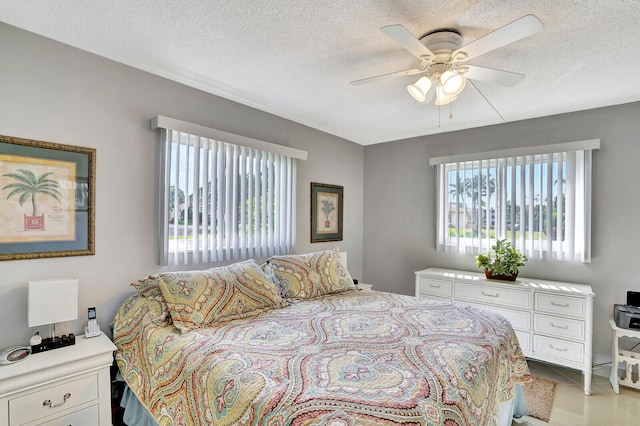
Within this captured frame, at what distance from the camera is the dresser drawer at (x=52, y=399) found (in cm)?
155

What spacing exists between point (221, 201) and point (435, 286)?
2430mm

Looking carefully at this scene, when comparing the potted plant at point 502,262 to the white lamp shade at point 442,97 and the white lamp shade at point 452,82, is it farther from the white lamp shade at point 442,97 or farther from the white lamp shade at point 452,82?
Answer: the white lamp shade at point 452,82

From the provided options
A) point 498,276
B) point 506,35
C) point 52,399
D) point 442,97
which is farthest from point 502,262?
point 52,399

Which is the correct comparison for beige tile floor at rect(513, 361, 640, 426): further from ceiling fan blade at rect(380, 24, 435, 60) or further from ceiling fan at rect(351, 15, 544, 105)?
ceiling fan blade at rect(380, 24, 435, 60)

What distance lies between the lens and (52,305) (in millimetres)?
1803

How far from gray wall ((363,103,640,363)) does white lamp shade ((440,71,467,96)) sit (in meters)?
2.00

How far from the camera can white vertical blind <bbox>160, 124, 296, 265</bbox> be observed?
97.5 inches

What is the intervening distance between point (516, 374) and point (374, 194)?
292 cm

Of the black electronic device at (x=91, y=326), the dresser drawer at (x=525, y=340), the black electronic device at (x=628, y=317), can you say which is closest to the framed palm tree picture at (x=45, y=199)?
the black electronic device at (x=91, y=326)

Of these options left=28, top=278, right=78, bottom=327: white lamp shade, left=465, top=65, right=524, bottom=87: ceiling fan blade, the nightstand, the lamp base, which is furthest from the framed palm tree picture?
left=465, top=65, right=524, bottom=87: ceiling fan blade

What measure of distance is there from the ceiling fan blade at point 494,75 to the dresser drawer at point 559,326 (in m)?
2.14

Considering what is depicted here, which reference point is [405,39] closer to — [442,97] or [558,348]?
[442,97]

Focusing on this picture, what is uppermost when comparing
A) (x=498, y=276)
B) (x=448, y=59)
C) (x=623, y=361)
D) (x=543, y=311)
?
(x=448, y=59)

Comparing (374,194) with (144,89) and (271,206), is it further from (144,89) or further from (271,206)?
(144,89)
